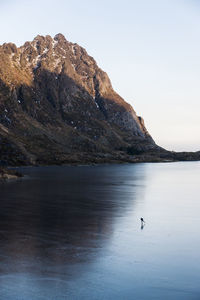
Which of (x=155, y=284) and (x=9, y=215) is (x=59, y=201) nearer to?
(x=9, y=215)

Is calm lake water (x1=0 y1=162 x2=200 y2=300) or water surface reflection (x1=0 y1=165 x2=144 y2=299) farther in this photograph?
water surface reflection (x1=0 y1=165 x2=144 y2=299)

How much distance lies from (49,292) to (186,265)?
13160mm

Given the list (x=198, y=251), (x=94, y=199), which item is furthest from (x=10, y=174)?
(x=198, y=251)

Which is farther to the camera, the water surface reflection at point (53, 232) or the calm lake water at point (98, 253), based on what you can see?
the water surface reflection at point (53, 232)

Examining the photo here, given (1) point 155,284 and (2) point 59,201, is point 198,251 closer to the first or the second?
(1) point 155,284

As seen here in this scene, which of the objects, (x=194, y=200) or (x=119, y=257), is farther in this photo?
(x=194, y=200)

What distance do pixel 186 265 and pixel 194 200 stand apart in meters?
51.8

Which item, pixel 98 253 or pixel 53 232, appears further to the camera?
pixel 53 232

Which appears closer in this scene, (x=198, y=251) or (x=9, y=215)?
(x=198, y=251)

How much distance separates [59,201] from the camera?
7806 centimetres

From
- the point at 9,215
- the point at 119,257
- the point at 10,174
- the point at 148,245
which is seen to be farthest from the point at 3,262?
the point at 10,174

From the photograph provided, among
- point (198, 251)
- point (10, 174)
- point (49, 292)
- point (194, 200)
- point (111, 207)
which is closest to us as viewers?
point (49, 292)

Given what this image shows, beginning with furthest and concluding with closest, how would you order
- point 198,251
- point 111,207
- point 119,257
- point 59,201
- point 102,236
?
point 59,201
point 111,207
point 102,236
point 198,251
point 119,257

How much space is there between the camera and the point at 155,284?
2891 cm
